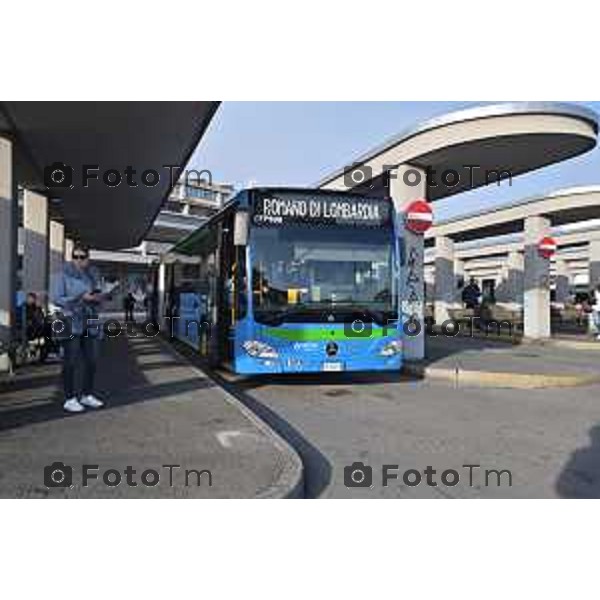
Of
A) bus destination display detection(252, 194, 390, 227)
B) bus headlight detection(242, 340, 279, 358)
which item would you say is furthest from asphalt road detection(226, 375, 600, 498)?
bus destination display detection(252, 194, 390, 227)

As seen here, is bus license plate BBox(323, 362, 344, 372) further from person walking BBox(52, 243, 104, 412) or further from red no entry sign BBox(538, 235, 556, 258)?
red no entry sign BBox(538, 235, 556, 258)

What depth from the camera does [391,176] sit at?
52.9ft

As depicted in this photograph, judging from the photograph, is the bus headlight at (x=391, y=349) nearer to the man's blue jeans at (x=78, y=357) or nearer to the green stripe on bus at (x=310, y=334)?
the green stripe on bus at (x=310, y=334)

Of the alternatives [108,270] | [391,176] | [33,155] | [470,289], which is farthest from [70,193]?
[108,270]

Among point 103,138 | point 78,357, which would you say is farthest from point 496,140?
point 78,357

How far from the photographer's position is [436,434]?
8.19m

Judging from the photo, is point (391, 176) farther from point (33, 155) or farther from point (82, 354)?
point (82, 354)

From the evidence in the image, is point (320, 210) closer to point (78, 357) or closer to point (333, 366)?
point (333, 366)

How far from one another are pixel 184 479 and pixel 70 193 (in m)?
15.9

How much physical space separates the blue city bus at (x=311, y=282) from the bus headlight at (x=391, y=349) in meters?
0.02

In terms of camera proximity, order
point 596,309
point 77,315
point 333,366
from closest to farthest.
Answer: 1. point 77,315
2. point 333,366
3. point 596,309

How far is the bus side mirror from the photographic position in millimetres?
10648

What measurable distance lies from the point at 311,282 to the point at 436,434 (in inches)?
142

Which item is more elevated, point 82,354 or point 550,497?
point 82,354
